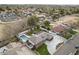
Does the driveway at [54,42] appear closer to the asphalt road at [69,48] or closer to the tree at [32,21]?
the asphalt road at [69,48]

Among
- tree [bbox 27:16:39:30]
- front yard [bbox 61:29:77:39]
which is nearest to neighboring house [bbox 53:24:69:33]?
front yard [bbox 61:29:77:39]

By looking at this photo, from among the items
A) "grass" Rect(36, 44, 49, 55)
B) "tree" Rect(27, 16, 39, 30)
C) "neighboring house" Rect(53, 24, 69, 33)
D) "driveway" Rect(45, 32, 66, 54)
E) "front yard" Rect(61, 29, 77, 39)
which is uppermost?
"tree" Rect(27, 16, 39, 30)

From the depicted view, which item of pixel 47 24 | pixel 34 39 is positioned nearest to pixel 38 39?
pixel 34 39

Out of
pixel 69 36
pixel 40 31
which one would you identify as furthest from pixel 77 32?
pixel 40 31

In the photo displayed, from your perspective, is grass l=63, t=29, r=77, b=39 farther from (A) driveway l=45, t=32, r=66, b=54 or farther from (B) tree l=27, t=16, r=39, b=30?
(B) tree l=27, t=16, r=39, b=30

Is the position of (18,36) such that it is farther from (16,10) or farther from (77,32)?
(77,32)

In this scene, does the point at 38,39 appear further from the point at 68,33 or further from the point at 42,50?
the point at 68,33

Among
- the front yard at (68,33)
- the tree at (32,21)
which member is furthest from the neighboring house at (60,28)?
the tree at (32,21)

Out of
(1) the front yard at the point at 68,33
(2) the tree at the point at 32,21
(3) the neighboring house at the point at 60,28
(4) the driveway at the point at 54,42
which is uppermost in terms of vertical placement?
(2) the tree at the point at 32,21
